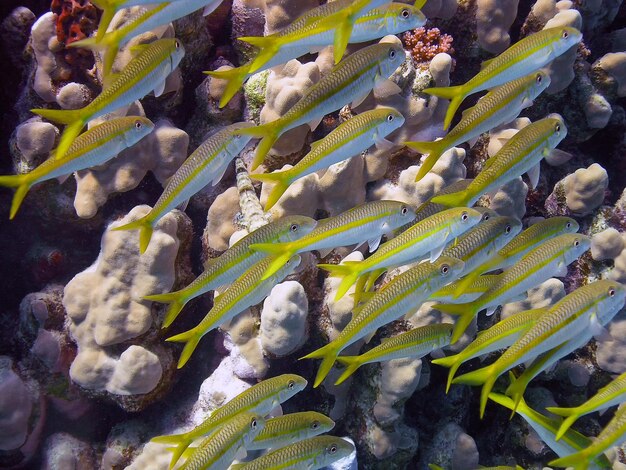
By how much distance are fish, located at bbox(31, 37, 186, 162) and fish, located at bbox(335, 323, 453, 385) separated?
203cm

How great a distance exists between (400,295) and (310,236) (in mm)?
644

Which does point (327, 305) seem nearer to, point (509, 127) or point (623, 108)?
point (509, 127)

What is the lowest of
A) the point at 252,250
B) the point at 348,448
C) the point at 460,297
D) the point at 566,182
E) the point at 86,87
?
the point at 348,448

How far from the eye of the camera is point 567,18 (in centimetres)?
436

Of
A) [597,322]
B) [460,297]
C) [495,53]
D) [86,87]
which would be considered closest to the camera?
[597,322]

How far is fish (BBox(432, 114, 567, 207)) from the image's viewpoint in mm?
2941

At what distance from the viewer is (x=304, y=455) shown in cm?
293

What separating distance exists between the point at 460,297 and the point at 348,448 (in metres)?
1.23

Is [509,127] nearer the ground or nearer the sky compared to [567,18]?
nearer the ground

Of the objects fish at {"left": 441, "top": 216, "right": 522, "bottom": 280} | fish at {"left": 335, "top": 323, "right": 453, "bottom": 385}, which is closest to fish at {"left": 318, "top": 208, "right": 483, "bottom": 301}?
fish at {"left": 441, "top": 216, "right": 522, "bottom": 280}

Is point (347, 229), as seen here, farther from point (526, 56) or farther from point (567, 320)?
point (526, 56)

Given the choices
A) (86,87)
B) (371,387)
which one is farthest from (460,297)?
(86,87)

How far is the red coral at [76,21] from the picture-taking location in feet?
14.2

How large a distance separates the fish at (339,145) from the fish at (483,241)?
85cm
